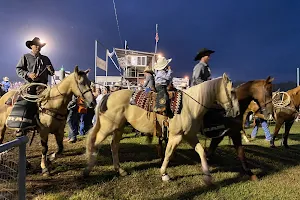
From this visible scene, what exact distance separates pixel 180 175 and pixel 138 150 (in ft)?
8.84

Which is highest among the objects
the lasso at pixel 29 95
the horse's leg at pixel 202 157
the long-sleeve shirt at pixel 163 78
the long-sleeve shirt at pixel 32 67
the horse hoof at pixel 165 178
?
the long-sleeve shirt at pixel 32 67

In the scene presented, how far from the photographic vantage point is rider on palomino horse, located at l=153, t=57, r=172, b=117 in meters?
5.67

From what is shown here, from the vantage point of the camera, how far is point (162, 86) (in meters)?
5.92

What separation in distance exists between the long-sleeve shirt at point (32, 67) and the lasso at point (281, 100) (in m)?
7.81

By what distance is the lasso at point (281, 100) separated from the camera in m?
10.2

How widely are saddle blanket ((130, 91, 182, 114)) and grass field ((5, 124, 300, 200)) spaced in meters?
1.49

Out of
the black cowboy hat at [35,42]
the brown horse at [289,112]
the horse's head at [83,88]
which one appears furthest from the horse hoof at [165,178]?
the brown horse at [289,112]

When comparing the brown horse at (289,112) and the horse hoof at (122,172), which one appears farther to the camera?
the brown horse at (289,112)

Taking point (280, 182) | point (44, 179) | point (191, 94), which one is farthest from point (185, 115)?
point (44, 179)

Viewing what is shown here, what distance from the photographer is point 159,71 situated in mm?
6176

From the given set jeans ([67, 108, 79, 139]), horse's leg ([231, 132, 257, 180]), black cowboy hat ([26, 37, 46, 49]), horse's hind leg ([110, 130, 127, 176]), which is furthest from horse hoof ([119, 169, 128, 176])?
jeans ([67, 108, 79, 139])

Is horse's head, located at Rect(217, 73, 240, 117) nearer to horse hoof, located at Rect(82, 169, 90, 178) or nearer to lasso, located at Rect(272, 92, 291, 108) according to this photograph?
horse hoof, located at Rect(82, 169, 90, 178)

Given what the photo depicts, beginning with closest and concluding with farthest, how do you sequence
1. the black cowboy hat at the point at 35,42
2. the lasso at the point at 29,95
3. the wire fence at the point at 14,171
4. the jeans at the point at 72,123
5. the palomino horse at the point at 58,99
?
the wire fence at the point at 14,171, the palomino horse at the point at 58,99, the lasso at the point at 29,95, the black cowboy hat at the point at 35,42, the jeans at the point at 72,123

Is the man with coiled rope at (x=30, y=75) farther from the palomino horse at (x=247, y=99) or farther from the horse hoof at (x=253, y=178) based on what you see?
the horse hoof at (x=253, y=178)
